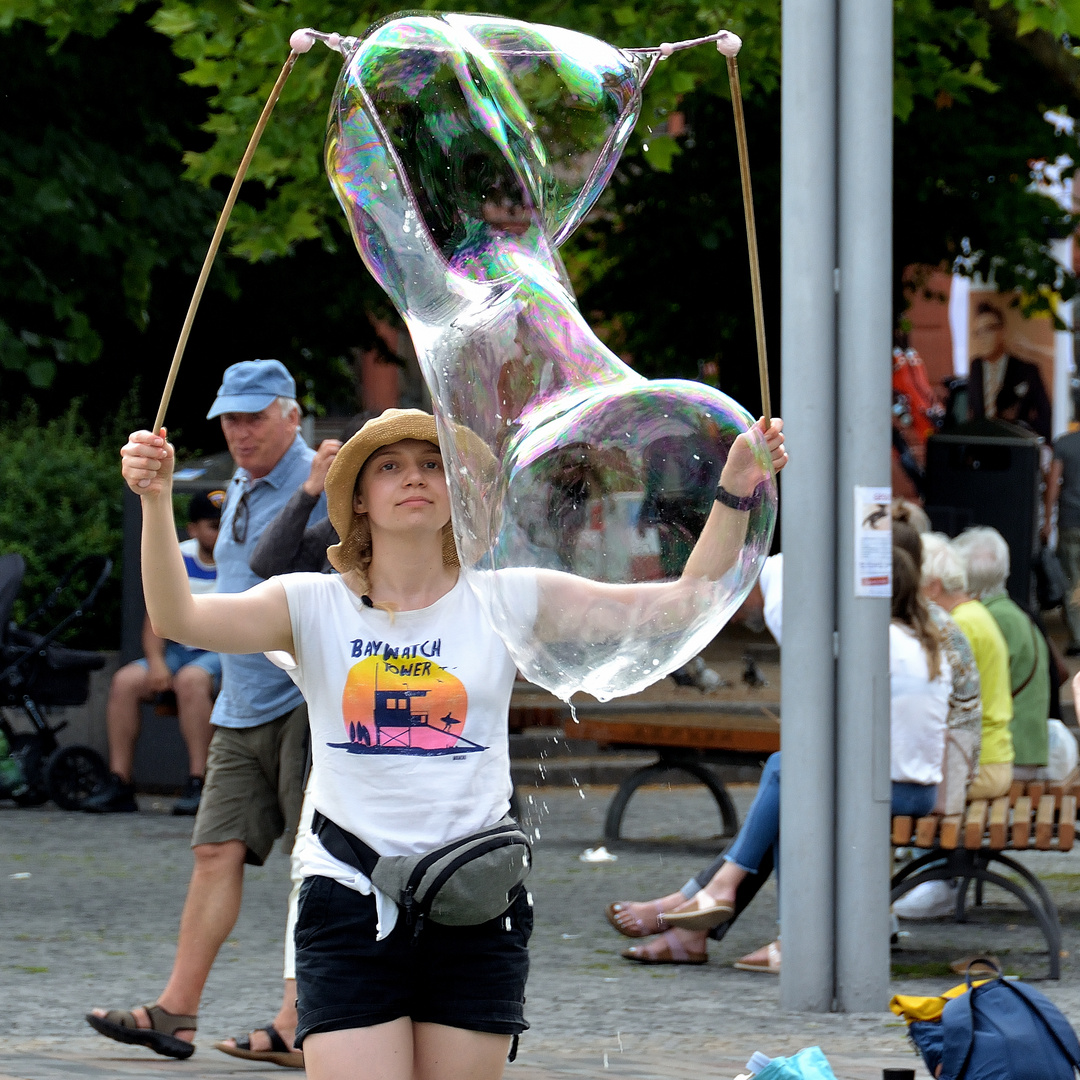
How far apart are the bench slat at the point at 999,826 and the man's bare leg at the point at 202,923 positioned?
257 cm

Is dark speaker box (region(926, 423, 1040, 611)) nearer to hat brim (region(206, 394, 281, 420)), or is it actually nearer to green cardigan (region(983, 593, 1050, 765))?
green cardigan (region(983, 593, 1050, 765))

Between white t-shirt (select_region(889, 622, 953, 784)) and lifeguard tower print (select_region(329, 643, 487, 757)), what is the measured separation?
3.43 metres

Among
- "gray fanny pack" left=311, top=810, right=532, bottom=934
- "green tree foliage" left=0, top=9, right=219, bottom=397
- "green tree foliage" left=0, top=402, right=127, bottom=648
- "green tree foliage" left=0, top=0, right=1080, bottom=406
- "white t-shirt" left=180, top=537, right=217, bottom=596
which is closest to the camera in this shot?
"gray fanny pack" left=311, top=810, right=532, bottom=934

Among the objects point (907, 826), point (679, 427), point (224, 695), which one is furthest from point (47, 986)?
point (679, 427)

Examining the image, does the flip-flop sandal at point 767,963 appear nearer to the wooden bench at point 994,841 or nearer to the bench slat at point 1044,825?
the wooden bench at point 994,841

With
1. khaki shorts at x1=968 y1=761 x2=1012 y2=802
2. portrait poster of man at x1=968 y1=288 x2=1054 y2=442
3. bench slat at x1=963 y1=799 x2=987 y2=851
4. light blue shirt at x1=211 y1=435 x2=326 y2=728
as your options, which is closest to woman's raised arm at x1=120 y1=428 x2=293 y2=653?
light blue shirt at x1=211 y1=435 x2=326 y2=728

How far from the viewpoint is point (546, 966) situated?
6.43 meters

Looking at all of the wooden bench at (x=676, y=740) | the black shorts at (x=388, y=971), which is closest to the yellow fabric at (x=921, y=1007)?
the black shorts at (x=388, y=971)

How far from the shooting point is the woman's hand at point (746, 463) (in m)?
3.59

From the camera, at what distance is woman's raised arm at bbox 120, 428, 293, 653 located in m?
3.14

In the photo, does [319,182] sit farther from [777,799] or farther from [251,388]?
[777,799]

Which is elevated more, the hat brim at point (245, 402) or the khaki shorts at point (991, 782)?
the hat brim at point (245, 402)

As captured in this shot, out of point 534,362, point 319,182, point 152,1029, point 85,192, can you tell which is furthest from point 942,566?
point 85,192

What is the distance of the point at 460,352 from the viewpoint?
396 cm
